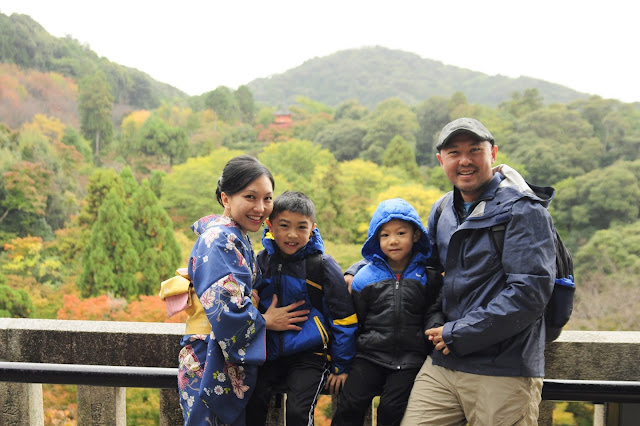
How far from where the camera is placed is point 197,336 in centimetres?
178

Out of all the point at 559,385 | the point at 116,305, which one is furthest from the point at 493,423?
the point at 116,305

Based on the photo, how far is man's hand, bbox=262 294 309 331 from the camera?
1.82 meters

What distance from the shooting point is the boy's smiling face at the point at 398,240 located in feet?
6.32

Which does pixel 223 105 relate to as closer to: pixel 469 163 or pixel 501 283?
pixel 469 163

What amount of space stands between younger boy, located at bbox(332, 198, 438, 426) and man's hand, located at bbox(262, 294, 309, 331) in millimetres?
221

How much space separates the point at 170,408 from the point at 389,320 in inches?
35.8

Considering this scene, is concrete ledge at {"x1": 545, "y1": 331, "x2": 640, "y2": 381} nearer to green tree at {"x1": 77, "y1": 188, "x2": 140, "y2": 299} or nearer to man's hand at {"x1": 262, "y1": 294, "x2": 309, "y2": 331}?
man's hand at {"x1": 262, "y1": 294, "x2": 309, "y2": 331}

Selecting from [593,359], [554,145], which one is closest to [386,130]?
[554,145]

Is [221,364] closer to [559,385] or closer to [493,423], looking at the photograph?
[493,423]

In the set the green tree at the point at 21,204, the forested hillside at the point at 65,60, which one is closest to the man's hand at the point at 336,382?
the green tree at the point at 21,204

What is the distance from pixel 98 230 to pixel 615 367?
2013 cm

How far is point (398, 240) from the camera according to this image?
75.6 inches

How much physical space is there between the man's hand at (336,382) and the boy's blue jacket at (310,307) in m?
0.02

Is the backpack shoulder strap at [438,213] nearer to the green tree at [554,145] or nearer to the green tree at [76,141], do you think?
the green tree at [554,145]
